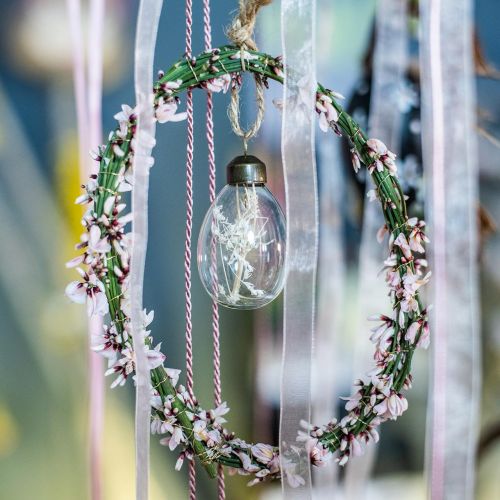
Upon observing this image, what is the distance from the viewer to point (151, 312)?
3.52ft

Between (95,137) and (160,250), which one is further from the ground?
(95,137)

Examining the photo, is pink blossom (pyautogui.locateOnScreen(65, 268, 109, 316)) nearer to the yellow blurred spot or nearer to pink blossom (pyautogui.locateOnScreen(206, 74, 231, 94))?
pink blossom (pyautogui.locateOnScreen(206, 74, 231, 94))

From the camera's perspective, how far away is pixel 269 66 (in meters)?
1.09

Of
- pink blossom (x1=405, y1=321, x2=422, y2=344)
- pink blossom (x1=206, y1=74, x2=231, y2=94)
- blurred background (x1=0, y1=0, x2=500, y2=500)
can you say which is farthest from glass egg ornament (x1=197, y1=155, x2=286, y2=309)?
blurred background (x1=0, y1=0, x2=500, y2=500)

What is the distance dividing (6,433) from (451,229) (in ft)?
3.35

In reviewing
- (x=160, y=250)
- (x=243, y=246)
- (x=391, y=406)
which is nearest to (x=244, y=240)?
(x=243, y=246)

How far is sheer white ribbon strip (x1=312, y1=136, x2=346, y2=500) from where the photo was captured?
62.5 inches

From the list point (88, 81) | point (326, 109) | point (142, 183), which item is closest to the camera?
point (142, 183)

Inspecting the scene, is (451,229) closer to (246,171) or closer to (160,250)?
(246,171)

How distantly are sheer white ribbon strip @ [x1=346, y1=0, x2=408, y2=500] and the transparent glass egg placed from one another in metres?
0.51

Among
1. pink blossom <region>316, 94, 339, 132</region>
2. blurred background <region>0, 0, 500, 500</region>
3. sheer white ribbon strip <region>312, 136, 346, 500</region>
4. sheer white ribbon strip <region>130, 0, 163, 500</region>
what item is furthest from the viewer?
sheer white ribbon strip <region>312, 136, 346, 500</region>

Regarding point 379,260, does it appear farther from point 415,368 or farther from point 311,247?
A: point 311,247

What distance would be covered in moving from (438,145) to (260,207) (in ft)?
0.91

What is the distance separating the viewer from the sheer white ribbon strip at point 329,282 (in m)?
1.59
